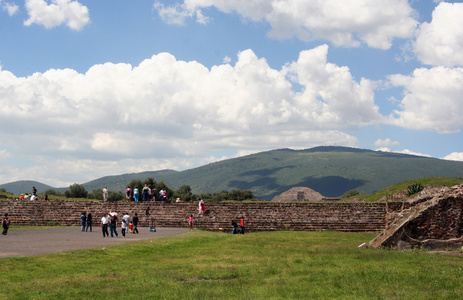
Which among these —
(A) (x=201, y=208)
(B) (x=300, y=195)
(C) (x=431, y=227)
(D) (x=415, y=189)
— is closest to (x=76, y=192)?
(B) (x=300, y=195)

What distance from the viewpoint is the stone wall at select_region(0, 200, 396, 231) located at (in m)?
33.6

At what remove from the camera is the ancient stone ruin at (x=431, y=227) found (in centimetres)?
1777

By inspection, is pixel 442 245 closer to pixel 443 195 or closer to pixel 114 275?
pixel 443 195

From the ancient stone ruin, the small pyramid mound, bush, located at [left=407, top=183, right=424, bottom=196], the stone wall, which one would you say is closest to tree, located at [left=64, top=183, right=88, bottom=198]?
the small pyramid mound

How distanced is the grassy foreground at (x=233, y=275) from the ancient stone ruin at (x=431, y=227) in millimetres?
1184

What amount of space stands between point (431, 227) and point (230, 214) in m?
18.2

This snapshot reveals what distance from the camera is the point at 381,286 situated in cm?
1070

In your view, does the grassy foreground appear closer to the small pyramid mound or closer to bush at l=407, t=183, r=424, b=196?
bush at l=407, t=183, r=424, b=196

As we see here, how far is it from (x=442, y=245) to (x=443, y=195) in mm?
2508

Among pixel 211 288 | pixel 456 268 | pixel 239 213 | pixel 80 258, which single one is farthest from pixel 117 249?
pixel 239 213

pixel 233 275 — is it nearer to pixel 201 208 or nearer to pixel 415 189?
pixel 201 208

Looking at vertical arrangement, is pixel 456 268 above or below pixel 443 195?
below

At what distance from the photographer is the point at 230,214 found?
35.0 meters

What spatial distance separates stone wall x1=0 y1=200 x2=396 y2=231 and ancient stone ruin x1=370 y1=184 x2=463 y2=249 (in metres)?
14.2
